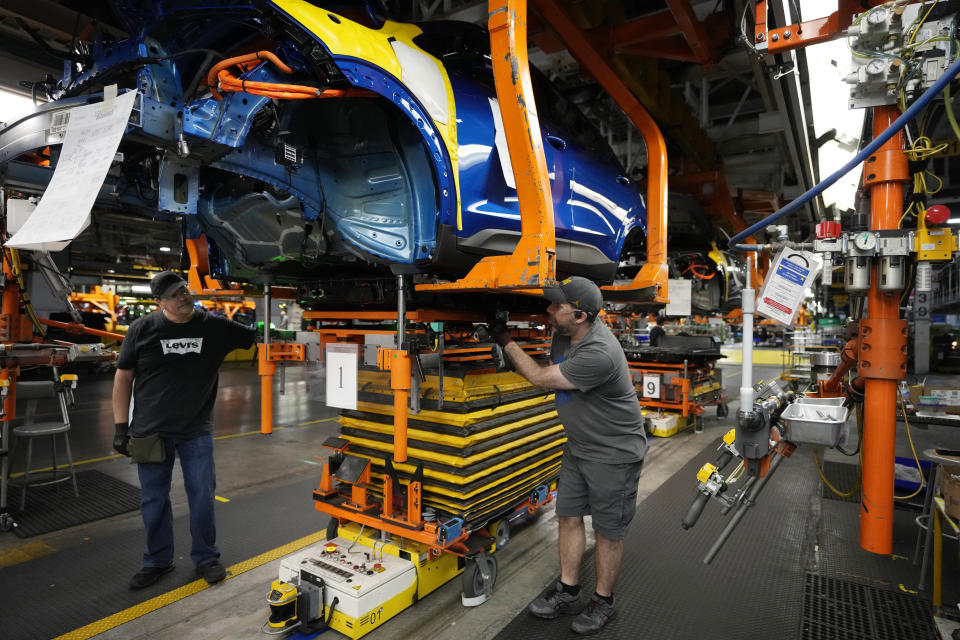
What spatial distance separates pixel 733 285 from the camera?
855 cm

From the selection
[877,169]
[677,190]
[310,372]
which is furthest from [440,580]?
[677,190]

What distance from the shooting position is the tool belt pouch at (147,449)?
270cm

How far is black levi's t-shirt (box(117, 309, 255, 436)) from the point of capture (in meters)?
2.77

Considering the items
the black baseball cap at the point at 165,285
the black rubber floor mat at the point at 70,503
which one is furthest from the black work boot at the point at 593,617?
the black rubber floor mat at the point at 70,503

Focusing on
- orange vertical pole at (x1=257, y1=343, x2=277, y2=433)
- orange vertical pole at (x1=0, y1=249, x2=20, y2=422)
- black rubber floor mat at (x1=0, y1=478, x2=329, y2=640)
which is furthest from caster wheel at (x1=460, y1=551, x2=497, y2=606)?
orange vertical pole at (x1=0, y1=249, x2=20, y2=422)

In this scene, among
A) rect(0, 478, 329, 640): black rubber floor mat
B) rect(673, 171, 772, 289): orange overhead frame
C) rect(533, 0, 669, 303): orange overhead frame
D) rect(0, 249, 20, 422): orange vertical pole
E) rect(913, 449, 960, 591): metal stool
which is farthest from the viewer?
rect(673, 171, 772, 289): orange overhead frame

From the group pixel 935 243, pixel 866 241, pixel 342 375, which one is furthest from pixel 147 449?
pixel 935 243

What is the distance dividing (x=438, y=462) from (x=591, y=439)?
787 millimetres

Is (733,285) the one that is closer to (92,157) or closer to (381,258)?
(381,258)

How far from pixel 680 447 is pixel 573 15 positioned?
15.8 feet

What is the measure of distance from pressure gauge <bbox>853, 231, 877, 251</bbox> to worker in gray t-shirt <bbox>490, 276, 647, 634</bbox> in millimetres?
1493

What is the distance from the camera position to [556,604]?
2.46 meters

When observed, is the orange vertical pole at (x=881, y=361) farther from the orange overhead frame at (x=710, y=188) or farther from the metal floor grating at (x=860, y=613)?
the orange overhead frame at (x=710, y=188)

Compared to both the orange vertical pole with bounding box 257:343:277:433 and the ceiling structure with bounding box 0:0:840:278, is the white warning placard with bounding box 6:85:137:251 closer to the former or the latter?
the ceiling structure with bounding box 0:0:840:278
